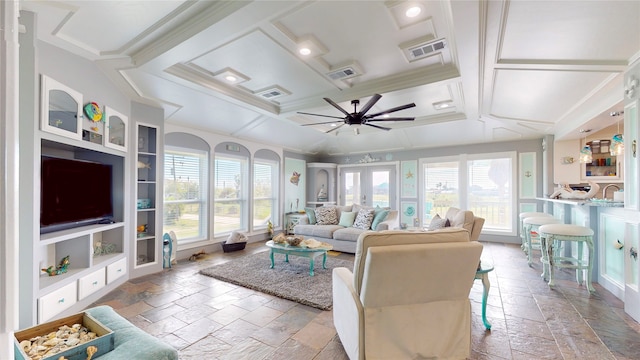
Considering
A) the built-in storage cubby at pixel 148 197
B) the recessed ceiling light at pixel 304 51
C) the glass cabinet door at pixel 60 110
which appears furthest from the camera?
the built-in storage cubby at pixel 148 197

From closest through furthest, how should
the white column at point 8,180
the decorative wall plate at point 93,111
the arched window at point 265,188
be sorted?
the white column at point 8,180
the decorative wall plate at point 93,111
the arched window at point 265,188

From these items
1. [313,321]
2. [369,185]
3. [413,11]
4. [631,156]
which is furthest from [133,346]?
[369,185]

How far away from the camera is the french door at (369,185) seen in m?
7.59

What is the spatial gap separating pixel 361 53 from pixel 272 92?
5.41ft

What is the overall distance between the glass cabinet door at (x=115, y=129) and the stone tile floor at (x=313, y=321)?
1.81 meters

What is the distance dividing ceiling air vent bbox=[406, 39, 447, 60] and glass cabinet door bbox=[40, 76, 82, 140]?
133 inches

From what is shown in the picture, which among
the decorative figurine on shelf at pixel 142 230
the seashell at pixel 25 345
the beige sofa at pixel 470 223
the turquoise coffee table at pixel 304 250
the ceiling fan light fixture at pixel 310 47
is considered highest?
the ceiling fan light fixture at pixel 310 47

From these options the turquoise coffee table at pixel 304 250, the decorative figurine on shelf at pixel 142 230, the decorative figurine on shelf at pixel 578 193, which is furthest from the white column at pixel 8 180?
the decorative figurine on shelf at pixel 578 193

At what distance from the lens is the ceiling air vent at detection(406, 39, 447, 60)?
2.70 m

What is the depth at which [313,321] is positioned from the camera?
8.89ft

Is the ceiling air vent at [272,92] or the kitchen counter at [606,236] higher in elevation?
the ceiling air vent at [272,92]

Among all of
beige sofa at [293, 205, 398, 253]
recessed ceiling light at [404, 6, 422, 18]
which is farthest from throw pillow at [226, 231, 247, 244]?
recessed ceiling light at [404, 6, 422, 18]

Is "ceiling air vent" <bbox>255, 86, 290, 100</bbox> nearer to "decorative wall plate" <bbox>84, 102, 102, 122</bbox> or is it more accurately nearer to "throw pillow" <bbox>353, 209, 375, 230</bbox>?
"decorative wall plate" <bbox>84, 102, 102, 122</bbox>

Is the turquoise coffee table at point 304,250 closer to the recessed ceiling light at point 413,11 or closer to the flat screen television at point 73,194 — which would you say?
the flat screen television at point 73,194
